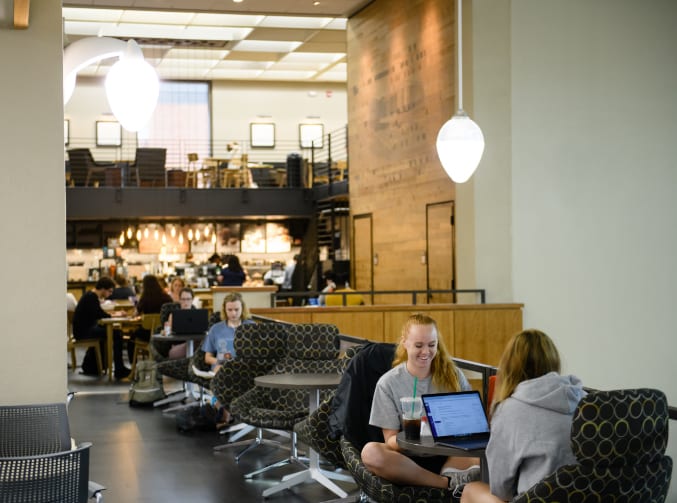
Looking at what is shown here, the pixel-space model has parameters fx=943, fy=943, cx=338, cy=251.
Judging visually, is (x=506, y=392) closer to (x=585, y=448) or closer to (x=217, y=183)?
(x=585, y=448)

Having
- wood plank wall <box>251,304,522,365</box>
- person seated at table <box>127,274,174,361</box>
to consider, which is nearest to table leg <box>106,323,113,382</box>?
person seated at table <box>127,274,174,361</box>

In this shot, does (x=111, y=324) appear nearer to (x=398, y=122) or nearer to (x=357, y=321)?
(x=357, y=321)

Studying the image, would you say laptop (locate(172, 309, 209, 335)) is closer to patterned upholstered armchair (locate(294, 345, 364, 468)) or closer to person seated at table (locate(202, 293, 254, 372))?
person seated at table (locate(202, 293, 254, 372))

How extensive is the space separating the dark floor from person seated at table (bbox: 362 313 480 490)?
66.9 inches

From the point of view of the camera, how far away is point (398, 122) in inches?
548

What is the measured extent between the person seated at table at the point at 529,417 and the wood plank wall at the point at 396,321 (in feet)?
23.9

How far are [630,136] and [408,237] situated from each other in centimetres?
339

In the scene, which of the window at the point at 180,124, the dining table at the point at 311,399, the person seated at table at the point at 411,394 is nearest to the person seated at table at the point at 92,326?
the dining table at the point at 311,399

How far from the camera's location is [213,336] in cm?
877

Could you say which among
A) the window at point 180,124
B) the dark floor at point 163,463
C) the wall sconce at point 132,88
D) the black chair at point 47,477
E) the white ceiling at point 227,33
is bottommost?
the dark floor at point 163,463

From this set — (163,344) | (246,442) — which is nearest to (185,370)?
(163,344)

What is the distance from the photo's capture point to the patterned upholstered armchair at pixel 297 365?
7148 mm

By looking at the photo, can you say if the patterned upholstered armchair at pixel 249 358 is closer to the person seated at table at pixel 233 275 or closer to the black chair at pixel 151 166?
the person seated at table at pixel 233 275

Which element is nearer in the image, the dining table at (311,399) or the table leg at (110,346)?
the dining table at (311,399)
